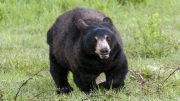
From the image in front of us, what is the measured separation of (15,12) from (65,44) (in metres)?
6.05

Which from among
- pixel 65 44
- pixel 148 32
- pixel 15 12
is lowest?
pixel 15 12

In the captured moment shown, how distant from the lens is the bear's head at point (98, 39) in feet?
17.7

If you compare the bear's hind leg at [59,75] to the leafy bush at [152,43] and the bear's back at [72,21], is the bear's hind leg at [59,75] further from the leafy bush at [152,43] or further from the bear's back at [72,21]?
the leafy bush at [152,43]

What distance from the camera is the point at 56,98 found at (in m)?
5.94

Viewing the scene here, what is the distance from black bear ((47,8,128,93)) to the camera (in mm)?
5543

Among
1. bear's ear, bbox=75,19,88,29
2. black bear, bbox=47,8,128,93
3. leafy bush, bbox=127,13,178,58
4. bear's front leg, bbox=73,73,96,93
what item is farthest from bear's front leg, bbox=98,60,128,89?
leafy bush, bbox=127,13,178,58

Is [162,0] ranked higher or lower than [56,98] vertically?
lower

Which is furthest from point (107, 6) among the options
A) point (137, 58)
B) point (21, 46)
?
point (137, 58)

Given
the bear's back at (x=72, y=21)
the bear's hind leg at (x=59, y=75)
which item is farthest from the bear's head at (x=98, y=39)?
the bear's hind leg at (x=59, y=75)

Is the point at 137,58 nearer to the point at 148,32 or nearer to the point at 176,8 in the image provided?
the point at 148,32

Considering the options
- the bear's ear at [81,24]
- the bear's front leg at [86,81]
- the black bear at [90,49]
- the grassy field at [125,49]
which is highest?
the bear's ear at [81,24]

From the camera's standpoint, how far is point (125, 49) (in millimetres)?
8766

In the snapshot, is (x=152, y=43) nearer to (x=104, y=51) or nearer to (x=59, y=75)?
(x=59, y=75)

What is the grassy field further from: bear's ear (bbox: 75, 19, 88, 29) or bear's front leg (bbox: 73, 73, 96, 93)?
bear's ear (bbox: 75, 19, 88, 29)
